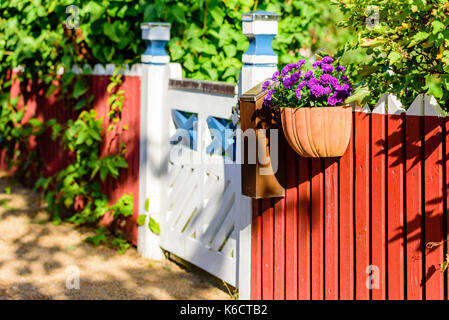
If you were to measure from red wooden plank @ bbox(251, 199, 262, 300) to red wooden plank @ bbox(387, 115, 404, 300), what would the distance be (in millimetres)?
1185

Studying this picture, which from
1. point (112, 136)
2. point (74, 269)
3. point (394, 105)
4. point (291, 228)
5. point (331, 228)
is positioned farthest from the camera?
point (112, 136)

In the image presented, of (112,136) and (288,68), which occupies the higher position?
(288,68)

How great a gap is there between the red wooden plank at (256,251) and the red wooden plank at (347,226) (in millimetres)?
808

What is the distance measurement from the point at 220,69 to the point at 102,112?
1214mm

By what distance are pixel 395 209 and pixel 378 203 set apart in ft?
0.41

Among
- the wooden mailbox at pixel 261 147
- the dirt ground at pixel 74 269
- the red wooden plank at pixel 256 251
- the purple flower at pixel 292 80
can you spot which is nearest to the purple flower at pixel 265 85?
the wooden mailbox at pixel 261 147

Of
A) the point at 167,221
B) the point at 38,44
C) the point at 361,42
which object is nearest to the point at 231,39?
the point at 167,221

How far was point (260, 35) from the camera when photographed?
4.43 meters

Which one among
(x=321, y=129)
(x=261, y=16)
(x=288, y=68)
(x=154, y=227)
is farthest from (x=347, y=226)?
(x=154, y=227)

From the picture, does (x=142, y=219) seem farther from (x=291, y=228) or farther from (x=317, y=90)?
(x=317, y=90)

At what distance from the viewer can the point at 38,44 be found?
7070mm

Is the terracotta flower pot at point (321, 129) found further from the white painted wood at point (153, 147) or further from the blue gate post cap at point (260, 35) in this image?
the white painted wood at point (153, 147)

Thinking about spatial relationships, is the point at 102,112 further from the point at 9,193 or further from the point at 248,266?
the point at 248,266

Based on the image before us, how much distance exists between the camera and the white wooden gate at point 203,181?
4871 mm
